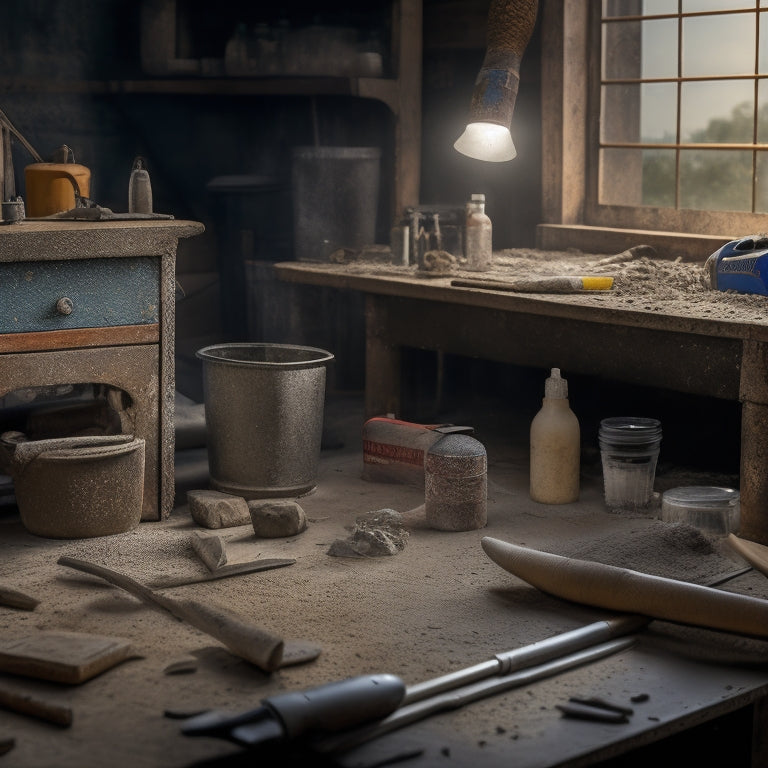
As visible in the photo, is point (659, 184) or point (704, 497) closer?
point (704, 497)

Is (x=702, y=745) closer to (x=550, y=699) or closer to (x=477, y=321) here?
(x=550, y=699)

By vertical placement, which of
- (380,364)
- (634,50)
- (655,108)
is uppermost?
(634,50)

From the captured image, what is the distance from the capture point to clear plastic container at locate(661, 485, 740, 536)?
3.74m

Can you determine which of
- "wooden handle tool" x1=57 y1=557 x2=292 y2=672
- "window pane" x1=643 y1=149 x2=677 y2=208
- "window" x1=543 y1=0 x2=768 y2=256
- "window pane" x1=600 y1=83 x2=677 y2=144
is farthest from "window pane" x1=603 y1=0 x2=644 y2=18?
"window pane" x1=643 y1=149 x2=677 y2=208

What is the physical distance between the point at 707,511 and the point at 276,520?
132 centimetres

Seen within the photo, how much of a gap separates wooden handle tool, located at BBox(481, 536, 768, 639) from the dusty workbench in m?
0.80

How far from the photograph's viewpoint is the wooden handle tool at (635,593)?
107 inches

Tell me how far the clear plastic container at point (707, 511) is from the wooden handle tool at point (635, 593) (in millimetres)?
801

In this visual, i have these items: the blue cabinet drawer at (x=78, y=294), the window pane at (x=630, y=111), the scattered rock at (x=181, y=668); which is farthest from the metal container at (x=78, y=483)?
the window pane at (x=630, y=111)

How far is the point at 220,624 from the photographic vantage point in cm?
278

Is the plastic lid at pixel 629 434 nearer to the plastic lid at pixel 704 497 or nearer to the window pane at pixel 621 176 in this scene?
the plastic lid at pixel 704 497

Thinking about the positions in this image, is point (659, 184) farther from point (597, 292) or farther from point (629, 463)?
point (629, 463)

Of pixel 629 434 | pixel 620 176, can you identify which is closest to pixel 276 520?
pixel 629 434

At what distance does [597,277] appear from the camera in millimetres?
4035
